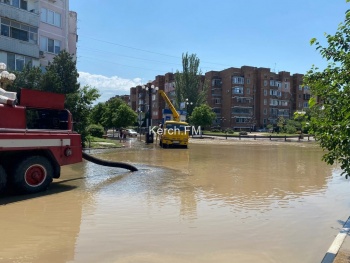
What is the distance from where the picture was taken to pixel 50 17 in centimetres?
3041

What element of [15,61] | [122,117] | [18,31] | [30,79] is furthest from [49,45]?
[122,117]

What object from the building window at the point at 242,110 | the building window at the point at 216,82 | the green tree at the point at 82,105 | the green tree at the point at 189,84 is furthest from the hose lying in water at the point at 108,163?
the building window at the point at 216,82

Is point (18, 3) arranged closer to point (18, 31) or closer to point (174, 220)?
point (18, 31)

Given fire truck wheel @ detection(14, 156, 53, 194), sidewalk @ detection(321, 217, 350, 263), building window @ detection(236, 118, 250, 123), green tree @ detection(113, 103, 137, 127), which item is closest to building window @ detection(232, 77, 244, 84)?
building window @ detection(236, 118, 250, 123)

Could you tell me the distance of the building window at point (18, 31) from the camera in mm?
25516

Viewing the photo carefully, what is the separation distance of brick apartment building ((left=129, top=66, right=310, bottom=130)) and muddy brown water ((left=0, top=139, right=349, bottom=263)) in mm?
71831

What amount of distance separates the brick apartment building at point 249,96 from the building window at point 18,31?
55.0m

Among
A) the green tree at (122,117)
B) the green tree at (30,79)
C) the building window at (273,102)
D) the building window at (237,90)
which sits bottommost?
the green tree at (122,117)

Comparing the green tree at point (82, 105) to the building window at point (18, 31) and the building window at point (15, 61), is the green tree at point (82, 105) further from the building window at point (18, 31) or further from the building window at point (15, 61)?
the building window at point (18, 31)

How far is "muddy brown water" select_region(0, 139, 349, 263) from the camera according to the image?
17.7 ft

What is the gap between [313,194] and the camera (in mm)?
10422

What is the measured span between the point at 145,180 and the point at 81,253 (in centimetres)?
724

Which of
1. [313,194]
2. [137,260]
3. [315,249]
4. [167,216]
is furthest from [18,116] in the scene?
[313,194]

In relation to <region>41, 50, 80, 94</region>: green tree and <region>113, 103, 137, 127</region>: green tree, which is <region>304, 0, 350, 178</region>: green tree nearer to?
<region>41, 50, 80, 94</region>: green tree
